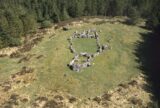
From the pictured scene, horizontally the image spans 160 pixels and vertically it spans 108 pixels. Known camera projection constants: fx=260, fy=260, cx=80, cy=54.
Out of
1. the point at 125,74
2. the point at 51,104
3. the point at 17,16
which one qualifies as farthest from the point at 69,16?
the point at 51,104

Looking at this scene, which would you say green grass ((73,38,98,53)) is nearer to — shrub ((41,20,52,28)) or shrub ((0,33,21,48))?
shrub ((0,33,21,48))

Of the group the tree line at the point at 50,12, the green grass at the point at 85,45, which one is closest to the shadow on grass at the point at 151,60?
the tree line at the point at 50,12

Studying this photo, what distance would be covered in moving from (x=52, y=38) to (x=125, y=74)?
30.9m

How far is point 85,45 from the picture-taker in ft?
256

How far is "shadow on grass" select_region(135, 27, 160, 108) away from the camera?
59.5 m

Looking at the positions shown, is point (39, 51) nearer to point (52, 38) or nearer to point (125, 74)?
point (52, 38)

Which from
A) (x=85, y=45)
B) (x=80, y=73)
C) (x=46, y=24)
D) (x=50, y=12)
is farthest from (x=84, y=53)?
(x=50, y=12)

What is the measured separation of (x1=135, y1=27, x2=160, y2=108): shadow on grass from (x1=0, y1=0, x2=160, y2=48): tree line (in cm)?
912

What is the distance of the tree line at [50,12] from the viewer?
86.1 m

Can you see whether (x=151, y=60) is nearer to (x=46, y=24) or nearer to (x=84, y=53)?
(x=84, y=53)

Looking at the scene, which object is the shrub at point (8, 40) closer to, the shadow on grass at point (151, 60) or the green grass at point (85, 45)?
the green grass at point (85, 45)

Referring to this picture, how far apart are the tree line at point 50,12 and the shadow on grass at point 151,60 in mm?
9123

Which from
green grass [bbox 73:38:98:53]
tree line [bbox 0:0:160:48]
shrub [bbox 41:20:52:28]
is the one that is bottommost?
green grass [bbox 73:38:98:53]

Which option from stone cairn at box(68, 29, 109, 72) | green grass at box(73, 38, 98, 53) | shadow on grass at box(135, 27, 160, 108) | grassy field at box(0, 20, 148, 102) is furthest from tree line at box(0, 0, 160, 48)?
green grass at box(73, 38, 98, 53)
